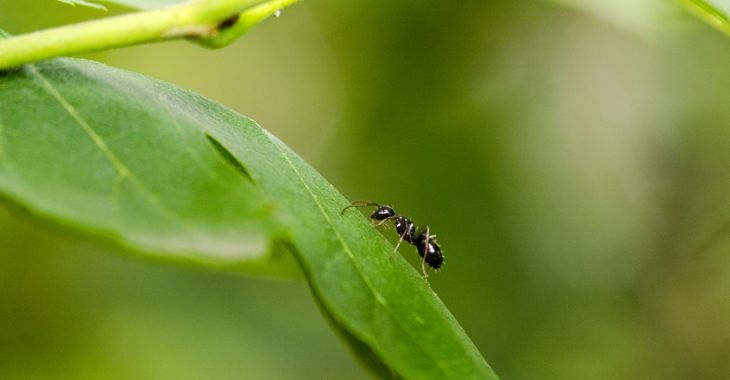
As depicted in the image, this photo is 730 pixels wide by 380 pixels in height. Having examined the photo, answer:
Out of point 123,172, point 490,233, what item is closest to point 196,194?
point 123,172

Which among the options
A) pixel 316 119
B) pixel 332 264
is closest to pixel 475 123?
pixel 316 119

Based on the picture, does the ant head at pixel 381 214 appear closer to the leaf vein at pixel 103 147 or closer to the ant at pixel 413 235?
the ant at pixel 413 235

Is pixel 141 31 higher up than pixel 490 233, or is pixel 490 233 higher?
pixel 141 31

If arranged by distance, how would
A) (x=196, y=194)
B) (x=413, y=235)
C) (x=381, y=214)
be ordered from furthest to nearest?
(x=413, y=235) → (x=381, y=214) → (x=196, y=194)

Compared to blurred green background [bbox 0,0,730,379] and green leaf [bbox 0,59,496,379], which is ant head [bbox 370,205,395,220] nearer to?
green leaf [bbox 0,59,496,379]

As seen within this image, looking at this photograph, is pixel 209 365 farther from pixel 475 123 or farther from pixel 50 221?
pixel 50 221

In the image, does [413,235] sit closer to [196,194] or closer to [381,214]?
[381,214]
